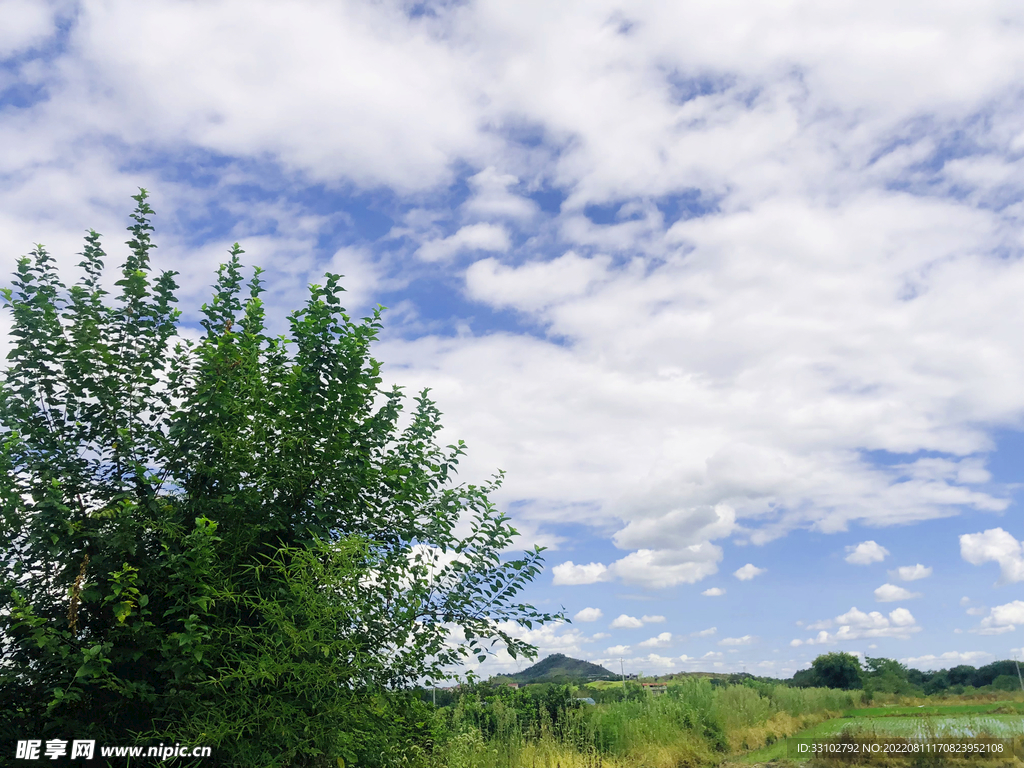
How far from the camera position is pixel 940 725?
1449 centimetres

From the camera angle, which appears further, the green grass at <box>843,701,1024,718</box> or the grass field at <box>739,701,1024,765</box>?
the green grass at <box>843,701,1024,718</box>

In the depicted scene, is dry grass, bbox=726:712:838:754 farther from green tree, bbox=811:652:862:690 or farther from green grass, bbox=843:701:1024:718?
green tree, bbox=811:652:862:690

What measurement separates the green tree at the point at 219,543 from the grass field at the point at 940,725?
12.3 meters

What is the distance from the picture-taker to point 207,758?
15.9 ft

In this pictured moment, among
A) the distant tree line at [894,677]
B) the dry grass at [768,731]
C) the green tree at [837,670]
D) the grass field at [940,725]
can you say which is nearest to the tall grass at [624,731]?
the dry grass at [768,731]

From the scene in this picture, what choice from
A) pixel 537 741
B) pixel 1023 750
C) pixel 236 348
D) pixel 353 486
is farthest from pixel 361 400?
pixel 1023 750

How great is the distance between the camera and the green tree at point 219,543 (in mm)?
4648

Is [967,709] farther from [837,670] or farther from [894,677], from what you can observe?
[837,670]

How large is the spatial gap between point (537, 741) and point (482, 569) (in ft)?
26.1

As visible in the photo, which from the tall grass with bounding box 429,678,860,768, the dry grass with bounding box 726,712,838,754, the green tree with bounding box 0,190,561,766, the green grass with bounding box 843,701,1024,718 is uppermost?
the green tree with bounding box 0,190,561,766

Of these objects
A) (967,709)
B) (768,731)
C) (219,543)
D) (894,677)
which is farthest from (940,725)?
(219,543)

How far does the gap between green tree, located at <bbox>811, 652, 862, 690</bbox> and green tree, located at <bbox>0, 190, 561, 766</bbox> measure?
29231 mm

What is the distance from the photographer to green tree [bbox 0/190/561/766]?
15.3ft

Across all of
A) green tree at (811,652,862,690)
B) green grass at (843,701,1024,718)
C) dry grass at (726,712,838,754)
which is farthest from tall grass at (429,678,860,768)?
green tree at (811,652,862,690)
